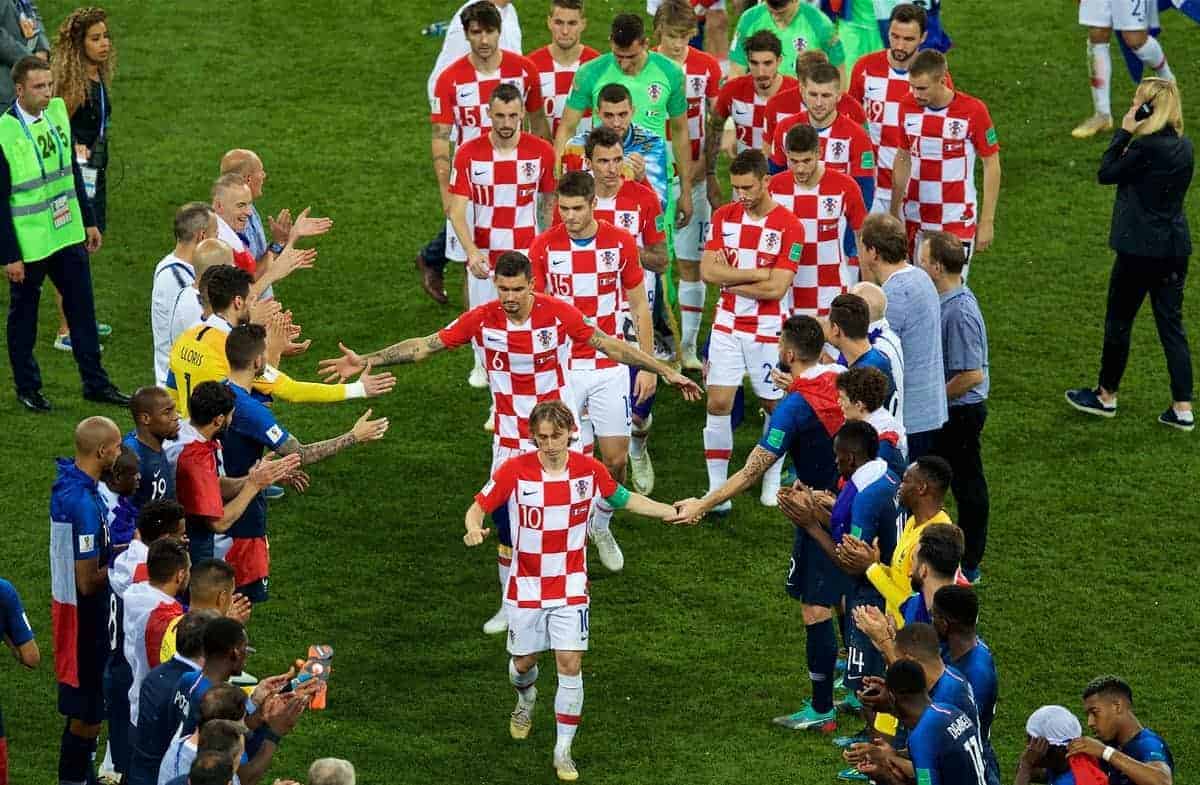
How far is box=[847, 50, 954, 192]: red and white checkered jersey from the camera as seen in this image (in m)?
12.1

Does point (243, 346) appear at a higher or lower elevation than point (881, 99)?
lower

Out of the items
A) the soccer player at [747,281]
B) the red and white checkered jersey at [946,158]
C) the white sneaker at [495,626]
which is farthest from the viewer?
the red and white checkered jersey at [946,158]

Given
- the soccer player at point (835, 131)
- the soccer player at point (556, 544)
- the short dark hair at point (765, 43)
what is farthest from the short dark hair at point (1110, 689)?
the short dark hair at point (765, 43)

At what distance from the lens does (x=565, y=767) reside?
28.6 ft

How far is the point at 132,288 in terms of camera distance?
13797 millimetres

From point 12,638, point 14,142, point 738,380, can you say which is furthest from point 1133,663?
point 14,142

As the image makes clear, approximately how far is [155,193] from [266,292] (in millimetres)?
4662

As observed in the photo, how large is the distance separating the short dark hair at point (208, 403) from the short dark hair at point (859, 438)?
274cm

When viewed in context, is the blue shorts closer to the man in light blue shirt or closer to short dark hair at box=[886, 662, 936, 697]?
the man in light blue shirt

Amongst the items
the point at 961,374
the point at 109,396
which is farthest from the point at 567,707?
the point at 109,396

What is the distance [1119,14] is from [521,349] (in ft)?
25.4

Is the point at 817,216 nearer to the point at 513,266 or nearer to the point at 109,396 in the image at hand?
the point at 513,266

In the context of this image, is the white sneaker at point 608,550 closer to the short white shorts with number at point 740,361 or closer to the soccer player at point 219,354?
the short white shorts with number at point 740,361

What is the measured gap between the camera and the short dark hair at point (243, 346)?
8.80m
